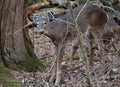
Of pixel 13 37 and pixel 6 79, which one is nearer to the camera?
pixel 6 79

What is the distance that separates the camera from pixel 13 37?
7543mm

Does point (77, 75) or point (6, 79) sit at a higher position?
point (6, 79)

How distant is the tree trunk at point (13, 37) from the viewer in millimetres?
7461

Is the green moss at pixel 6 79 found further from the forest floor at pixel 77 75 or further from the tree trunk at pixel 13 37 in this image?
the tree trunk at pixel 13 37

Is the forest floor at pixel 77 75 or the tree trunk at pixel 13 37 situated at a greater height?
the tree trunk at pixel 13 37

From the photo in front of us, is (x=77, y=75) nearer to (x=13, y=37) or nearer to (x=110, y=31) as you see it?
(x=13, y=37)

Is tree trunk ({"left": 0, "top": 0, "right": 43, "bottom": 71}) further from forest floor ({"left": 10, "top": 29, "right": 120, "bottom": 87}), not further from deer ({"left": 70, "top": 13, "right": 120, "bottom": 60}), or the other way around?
deer ({"left": 70, "top": 13, "right": 120, "bottom": 60})

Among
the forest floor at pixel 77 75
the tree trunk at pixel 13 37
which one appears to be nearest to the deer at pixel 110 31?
the forest floor at pixel 77 75

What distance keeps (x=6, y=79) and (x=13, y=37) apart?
3.82ft

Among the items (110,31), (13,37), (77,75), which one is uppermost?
(13,37)

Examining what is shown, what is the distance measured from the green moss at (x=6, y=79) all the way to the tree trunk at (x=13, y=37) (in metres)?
0.29

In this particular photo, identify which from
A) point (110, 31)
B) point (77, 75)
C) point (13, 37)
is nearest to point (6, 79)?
point (13, 37)

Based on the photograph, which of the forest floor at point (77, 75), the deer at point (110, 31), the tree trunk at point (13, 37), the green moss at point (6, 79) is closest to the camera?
the green moss at point (6, 79)

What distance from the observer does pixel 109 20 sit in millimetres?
8844
